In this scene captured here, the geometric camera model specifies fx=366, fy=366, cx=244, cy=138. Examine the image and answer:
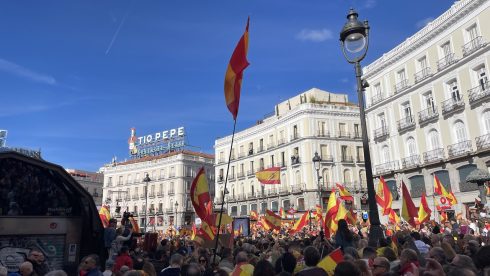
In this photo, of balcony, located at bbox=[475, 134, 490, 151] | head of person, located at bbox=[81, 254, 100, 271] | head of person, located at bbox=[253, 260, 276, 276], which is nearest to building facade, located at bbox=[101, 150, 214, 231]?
balcony, located at bbox=[475, 134, 490, 151]

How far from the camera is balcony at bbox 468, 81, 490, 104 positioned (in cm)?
2547

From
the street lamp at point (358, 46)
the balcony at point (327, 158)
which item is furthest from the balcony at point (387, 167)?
the street lamp at point (358, 46)

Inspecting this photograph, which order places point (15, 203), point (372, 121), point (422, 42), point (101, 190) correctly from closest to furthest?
point (15, 203)
point (422, 42)
point (372, 121)
point (101, 190)

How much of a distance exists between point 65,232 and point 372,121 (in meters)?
32.6

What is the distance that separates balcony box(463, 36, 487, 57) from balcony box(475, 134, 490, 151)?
6.20 metres

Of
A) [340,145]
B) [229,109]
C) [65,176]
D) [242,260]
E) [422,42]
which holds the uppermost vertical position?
[422,42]

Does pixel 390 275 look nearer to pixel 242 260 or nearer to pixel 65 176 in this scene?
pixel 242 260

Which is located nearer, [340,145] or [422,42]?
[422,42]

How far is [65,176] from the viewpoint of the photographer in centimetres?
930

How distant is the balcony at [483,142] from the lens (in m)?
25.3

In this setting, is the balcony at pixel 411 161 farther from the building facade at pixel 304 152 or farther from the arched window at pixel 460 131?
the building facade at pixel 304 152

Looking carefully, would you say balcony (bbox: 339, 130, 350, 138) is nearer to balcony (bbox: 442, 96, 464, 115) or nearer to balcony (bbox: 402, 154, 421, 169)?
balcony (bbox: 402, 154, 421, 169)

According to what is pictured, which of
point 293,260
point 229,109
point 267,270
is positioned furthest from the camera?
point 229,109

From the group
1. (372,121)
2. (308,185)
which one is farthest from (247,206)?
(372,121)
